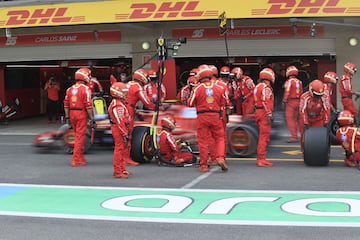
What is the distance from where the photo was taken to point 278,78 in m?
20.0

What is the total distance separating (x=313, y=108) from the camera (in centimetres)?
986

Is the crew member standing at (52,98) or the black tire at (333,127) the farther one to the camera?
the crew member standing at (52,98)

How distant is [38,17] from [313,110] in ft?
34.2

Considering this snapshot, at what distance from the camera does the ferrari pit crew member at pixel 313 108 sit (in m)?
9.69

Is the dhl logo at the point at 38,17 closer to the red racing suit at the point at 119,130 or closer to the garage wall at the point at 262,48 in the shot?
the garage wall at the point at 262,48

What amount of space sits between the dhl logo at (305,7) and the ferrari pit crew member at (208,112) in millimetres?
6435

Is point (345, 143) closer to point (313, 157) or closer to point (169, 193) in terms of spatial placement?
point (313, 157)

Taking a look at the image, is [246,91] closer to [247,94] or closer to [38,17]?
[247,94]

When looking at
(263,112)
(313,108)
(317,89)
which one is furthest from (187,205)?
(313,108)

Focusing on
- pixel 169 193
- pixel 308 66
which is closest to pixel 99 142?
pixel 169 193

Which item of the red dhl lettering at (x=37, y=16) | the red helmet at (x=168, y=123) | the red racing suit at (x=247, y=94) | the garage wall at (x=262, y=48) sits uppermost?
the red dhl lettering at (x=37, y=16)

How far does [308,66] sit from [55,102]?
32.0ft

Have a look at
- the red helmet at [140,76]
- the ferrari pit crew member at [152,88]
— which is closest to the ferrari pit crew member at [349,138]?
the red helmet at [140,76]

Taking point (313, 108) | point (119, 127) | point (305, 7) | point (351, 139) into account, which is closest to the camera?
point (119, 127)
